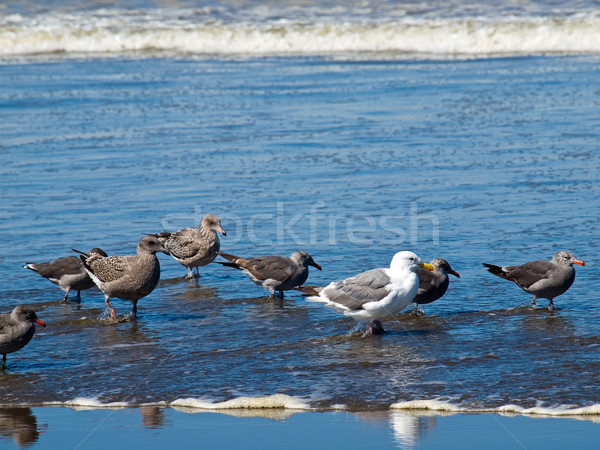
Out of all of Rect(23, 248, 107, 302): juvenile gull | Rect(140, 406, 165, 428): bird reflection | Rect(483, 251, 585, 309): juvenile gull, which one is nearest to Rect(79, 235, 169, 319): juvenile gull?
Rect(23, 248, 107, 302): juvenile gull

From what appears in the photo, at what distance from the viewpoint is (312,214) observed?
1262cm

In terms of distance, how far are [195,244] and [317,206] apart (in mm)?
2788

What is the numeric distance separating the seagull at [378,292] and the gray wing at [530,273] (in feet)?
3.75

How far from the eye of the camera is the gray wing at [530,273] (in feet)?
29.1

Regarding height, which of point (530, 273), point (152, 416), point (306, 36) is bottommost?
point (152, 416)

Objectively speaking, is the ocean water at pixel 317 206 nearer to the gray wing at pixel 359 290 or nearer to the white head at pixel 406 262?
the gray wing at pixel 359 290

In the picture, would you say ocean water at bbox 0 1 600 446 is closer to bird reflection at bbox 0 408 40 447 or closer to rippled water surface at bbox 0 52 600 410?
rippled water surface at bbox 0 52 600 410

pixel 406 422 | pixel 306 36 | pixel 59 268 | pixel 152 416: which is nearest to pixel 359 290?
pixel 406 422

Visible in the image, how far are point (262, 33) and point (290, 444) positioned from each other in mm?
27909

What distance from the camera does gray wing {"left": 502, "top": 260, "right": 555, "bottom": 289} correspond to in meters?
8.88

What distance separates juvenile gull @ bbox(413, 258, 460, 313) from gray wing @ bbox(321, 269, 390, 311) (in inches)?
24.0

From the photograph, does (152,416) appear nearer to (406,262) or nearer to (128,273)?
(128,273)

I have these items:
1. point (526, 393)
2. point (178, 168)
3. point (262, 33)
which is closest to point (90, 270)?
point (526, 393)

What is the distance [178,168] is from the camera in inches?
605
